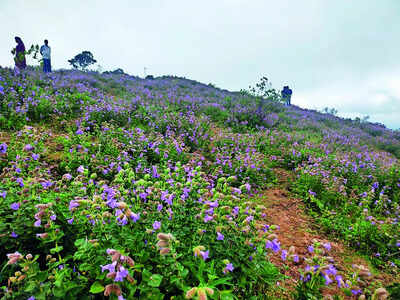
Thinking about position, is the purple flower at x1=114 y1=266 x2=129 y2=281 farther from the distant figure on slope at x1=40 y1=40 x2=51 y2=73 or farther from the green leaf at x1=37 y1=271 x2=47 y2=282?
the distant figure on slope at x1=40 y1=40 x2=51 y2=73

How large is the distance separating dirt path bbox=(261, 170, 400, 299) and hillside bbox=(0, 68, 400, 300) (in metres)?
0.02

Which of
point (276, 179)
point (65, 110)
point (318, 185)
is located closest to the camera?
point (318, 185)

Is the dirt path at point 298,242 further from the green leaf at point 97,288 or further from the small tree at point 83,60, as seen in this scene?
the small tree at point 83,60

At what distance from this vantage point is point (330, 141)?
29.9ft

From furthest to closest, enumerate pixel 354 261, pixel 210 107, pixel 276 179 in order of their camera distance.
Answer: pixel 210 107
pixel 276 179
pixel 354 261

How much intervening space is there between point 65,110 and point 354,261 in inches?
305

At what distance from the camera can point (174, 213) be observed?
223cm

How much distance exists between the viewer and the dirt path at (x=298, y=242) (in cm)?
276

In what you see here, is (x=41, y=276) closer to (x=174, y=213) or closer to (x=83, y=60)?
(x=174, y=213)

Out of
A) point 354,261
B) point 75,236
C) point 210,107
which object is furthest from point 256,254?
point 210,107

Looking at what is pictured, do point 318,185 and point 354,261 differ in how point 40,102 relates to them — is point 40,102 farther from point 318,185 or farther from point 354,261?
point 354,261

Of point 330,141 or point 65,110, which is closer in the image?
point 65,110

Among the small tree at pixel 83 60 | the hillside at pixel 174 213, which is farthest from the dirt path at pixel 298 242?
the small tree at pixel 83 60

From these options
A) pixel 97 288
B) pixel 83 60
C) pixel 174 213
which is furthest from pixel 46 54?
pixel 83 60
